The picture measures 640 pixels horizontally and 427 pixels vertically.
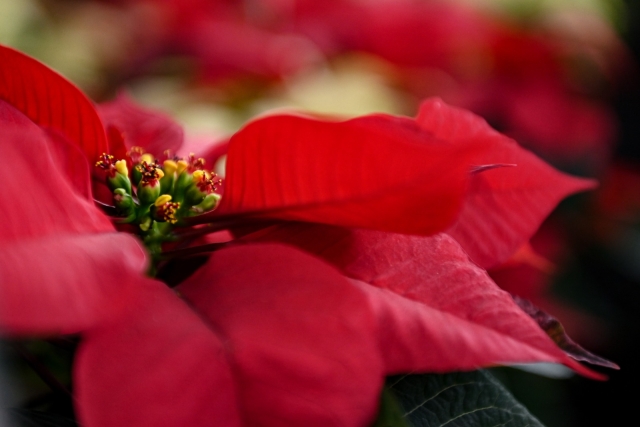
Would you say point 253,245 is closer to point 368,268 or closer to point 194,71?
point 368,268

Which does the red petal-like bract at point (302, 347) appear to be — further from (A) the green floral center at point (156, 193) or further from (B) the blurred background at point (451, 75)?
(B) the blurred background at point (451, 75)

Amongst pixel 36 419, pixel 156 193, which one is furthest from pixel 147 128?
pixel 36 419

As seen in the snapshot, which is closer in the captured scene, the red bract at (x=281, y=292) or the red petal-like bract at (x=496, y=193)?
the red bract at (x=281, y=292)

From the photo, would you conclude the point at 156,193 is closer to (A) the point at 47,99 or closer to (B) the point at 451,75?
(A) the point at 47,99

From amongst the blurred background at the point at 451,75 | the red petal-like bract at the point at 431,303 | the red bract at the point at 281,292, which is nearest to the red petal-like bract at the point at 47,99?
the red bract at the point at 281,292

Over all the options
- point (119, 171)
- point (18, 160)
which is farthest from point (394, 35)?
point (18, 160)
